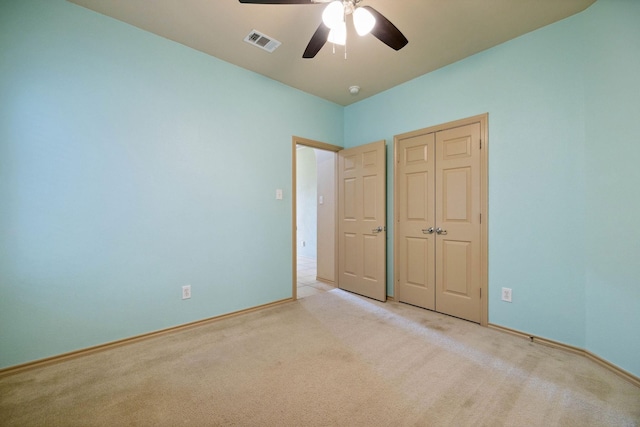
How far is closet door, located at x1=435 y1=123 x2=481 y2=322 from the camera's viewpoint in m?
2.62

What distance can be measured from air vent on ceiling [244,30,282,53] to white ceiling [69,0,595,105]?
5 cm

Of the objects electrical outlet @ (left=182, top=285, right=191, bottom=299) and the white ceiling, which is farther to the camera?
electrical outlet @ (left=182, top=285, right=191, bottom=299)

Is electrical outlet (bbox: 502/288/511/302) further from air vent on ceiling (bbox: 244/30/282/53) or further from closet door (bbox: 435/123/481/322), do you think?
air vent on ceiling (bbox: 244/30/282/53)

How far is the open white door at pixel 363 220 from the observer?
3.30 m

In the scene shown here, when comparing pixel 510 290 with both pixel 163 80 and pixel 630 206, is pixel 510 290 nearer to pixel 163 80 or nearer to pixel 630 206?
pixel 630 206

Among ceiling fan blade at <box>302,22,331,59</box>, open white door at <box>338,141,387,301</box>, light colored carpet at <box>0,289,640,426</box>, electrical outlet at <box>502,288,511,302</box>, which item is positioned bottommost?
light colored carpet at <box>0,289,640,426</box>

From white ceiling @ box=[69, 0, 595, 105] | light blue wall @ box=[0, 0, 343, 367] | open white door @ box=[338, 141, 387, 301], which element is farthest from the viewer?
open white door @ box=[338, 141, 387, 301]

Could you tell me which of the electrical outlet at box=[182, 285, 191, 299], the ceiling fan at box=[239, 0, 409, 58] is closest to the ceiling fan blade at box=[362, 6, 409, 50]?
the ceiling fan at box=[239, 0, 409, 58]

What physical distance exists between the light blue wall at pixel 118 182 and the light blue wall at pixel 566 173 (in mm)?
2375

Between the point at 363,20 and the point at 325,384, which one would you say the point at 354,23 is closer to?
the point at 363,20

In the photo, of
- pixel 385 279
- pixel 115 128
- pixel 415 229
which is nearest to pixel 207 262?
pixel 115 128

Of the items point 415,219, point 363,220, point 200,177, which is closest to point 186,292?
point 200,177

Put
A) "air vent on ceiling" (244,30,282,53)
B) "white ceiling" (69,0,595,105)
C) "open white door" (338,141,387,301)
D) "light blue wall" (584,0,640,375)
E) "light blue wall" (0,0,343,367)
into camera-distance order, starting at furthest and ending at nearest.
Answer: "open white door" (338,141,387,301)
"air vent on ceiling" (244,30,282,53)
"white ceiling" (69,0,595,105)
"light blue wall" (0,0,343,367)
"light blue wall" (584,0,640,375)

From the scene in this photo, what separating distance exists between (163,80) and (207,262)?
5.77ft
